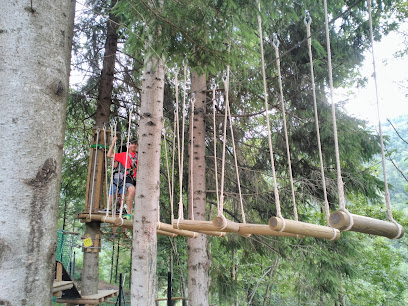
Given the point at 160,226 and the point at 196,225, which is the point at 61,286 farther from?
the point at 196,225

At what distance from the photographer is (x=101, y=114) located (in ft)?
15.6

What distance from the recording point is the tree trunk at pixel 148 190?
2.32 metres

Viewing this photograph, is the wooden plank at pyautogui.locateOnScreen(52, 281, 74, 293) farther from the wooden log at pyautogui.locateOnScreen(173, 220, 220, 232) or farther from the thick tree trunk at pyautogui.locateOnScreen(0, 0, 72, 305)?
the thick tree trunk at pyautogui.locateOnScreen(0, 0, 72, 305)

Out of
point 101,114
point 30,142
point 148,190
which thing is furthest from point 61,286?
point 30,142

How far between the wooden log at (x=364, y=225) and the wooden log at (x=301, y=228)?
290 mm

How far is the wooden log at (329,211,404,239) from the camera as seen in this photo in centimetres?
129

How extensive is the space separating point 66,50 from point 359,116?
4.32 m

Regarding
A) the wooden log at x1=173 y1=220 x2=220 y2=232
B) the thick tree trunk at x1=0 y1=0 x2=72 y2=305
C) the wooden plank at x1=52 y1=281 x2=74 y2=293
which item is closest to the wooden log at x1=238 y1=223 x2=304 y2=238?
the wooden log at x1=173 y1=220 x2=220 y2=232

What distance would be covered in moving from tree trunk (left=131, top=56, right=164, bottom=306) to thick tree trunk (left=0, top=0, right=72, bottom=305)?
1363 millimetres

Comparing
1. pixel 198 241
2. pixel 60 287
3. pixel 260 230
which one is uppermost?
pixel 260 230

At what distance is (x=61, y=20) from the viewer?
1.15m

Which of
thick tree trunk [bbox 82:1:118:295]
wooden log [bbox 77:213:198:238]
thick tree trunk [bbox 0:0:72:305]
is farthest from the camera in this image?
thick tree trunk [bbox 82:1:118:295]

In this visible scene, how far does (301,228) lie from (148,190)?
1.21m

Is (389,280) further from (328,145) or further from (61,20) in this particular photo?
(61,20)
